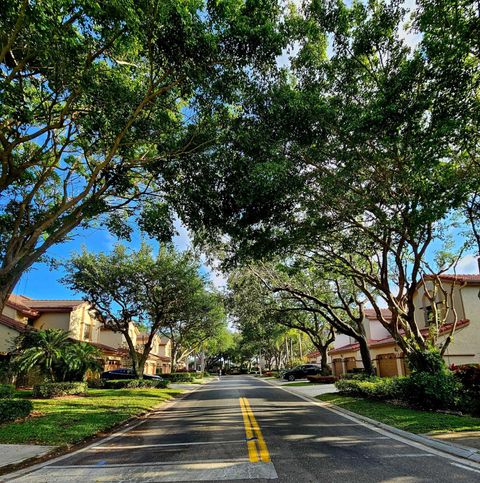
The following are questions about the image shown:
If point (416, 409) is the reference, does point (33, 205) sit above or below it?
above

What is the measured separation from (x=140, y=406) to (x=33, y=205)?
30.9ft

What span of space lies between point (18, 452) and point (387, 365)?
27.5m

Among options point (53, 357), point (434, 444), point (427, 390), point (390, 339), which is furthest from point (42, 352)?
point (390, 339)

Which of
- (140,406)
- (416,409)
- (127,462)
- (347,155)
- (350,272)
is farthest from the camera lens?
(350,272)

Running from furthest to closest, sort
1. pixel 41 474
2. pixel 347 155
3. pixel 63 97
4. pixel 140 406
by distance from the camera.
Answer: pixel 140 406 → pixel 347 155 → pixel 63 97 → pixel 41 474

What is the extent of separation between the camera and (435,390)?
1334 cm

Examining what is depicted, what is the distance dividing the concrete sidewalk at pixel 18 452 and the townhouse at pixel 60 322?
18.5 meters

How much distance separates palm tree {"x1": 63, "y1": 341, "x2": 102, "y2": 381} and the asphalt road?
1153 centimetres

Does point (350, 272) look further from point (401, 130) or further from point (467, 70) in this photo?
point (467, 70)

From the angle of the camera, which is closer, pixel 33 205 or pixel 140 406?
pixel 33 205

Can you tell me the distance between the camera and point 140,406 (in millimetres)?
17219

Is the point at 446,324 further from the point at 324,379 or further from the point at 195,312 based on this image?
the point at 195,312

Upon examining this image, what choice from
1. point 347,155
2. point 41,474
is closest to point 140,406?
point 41,474

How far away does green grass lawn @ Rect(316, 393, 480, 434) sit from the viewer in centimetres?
1011
